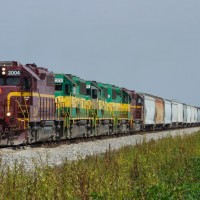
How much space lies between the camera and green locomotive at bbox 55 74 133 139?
30000mm

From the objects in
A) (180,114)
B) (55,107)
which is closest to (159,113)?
(180,114)

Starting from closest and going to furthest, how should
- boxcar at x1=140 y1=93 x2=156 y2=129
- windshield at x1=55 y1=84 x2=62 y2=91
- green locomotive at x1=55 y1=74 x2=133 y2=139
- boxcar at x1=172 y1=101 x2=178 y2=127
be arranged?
green locomotive at x1=55 y1=74 x2=133 y2=139
windshield at x1=55 y1=84 x2=62 y2=91
boxcar at x1=140 y1=93 x2=156 y2=129
boxcar at x1=172 y1=101 x2=178 y2=127

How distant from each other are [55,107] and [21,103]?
16.2 ft

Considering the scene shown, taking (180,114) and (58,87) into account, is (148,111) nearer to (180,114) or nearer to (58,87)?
(180,114)

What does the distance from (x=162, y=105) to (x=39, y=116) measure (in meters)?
41.8

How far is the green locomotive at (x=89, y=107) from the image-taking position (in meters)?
30.0

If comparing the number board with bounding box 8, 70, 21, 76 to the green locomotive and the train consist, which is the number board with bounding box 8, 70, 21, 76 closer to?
the train consist

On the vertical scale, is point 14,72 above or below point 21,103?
above

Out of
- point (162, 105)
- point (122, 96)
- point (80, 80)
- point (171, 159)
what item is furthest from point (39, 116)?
point (162, 105)

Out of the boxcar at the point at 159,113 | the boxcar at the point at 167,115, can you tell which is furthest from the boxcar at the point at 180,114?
the boxcar at the point at 159,113

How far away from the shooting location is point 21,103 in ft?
77.4

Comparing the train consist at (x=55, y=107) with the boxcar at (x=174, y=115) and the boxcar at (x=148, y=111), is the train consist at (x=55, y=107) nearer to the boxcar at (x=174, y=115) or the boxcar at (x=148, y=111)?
the boxcar at (x=148, y=111)

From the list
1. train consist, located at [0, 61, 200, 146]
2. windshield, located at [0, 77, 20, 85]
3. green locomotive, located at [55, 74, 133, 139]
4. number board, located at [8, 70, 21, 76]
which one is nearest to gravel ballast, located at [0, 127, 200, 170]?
train consist, located at [0, 61, 200, 146]

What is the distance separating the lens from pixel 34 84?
2420cm
